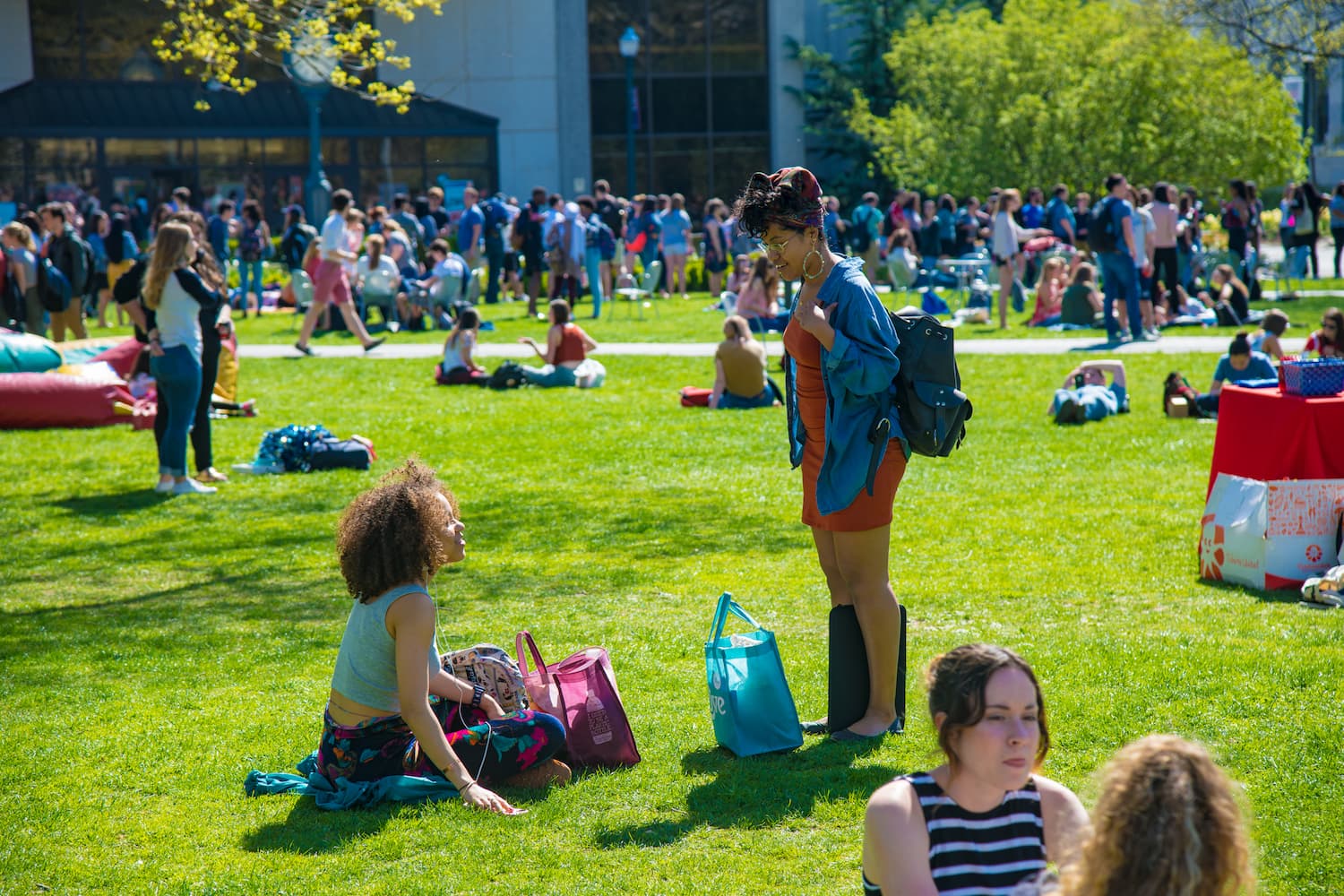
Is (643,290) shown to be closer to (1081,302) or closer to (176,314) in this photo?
(1081,302)

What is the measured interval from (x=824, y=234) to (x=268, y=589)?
4.44 meters

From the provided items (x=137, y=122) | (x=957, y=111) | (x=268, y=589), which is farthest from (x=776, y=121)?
(x=268, y=589)

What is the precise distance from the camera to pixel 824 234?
5359 mm

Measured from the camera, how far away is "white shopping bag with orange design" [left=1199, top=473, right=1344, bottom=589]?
736 cm

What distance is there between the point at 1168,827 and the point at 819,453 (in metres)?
3.16

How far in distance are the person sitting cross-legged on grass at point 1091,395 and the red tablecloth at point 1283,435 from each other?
541 cm

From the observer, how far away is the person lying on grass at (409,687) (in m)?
4.82

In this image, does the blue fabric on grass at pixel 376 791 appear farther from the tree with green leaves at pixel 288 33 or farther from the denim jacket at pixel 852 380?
the tree with green leaves at pixel 288 33

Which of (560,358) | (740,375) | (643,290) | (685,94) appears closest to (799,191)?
(740,375)

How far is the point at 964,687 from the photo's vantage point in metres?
3.00

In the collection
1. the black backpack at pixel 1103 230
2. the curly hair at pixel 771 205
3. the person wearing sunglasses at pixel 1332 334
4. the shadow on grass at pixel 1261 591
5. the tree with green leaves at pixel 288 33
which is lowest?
the shadow on grass at pixel 1261 591

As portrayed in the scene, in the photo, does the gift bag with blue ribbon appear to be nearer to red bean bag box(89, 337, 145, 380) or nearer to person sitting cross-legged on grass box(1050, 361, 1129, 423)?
Result: person sitting cross-legged on grass box(1050, 361, 1129, 423)

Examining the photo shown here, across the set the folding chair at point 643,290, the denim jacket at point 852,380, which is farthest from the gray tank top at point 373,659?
the folding chair at point 643,290

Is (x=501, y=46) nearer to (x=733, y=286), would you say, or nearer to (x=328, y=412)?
(x=733, y=286)
